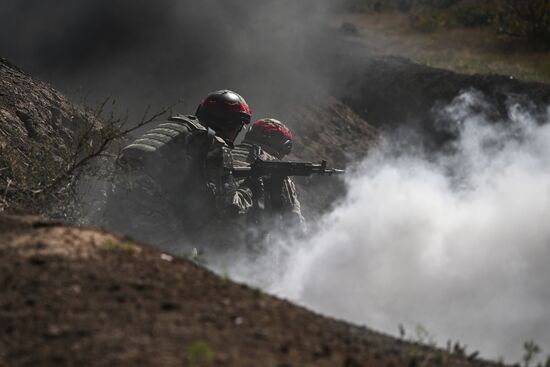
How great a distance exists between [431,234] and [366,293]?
2021mm

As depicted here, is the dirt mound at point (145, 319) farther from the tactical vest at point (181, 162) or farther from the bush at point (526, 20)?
the bush at point (526, 20)

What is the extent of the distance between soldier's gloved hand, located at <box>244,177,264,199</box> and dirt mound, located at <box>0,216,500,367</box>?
4.29 m

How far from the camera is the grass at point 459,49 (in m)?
18.2

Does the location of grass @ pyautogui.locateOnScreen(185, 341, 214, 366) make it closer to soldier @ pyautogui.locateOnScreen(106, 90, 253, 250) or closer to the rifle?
soldier @ pyautogui.locateOnScreen(106, 90, 253, 250)

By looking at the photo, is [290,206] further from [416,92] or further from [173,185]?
[416,92]

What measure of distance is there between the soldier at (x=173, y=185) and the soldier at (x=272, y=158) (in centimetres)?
61

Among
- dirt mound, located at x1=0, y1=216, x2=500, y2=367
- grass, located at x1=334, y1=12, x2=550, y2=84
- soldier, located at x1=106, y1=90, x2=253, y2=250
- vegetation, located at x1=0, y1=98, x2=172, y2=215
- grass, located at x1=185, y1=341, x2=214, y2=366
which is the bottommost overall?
grass, located at x1=185, y1=341, x2=214, y2=366

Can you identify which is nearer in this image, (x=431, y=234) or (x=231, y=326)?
(x=231, y=326)

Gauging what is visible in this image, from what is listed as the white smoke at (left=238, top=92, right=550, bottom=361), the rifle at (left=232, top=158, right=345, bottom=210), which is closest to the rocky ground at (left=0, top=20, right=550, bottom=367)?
the white smoke at (left=238, top=92, right=550, bottom=361)

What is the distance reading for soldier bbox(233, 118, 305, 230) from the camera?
895 centimetres

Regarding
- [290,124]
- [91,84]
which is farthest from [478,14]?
[91,84]

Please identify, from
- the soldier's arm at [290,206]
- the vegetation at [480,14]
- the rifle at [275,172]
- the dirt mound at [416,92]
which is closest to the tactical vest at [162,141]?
the rifle at [275,172]

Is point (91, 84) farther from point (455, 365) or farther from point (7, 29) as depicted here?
point (455, 365)

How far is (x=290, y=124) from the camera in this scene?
16125 mm
